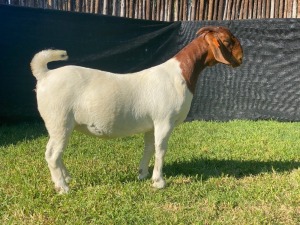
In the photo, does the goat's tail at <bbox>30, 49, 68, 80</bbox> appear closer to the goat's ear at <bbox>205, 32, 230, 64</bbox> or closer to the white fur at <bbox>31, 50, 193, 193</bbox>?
the white fur at <bbox>31, 50, 193, 193</bbox>

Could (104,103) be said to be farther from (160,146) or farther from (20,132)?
(20,132)

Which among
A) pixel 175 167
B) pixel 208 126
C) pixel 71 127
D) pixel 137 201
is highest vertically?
pixel 71 127

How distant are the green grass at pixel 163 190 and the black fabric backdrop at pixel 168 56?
115 cm

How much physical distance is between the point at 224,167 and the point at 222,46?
4.92 ft

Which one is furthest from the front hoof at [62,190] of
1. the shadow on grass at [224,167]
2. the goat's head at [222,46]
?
the goat's head at [222,46]

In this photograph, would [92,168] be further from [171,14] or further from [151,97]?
[171,14]

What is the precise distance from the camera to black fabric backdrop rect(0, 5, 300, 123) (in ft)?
22.2

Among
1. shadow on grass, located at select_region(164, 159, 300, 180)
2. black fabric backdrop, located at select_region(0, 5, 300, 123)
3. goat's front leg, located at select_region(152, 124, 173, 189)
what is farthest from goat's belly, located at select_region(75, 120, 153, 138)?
black fabric backdrop, located at select_region(0, 5, 300, 123)

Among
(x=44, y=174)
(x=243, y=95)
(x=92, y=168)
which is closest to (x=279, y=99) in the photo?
(x=243, y=95)

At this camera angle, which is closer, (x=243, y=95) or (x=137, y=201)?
(x=137, y=201)

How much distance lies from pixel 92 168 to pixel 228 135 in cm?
275

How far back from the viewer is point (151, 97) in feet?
12.0

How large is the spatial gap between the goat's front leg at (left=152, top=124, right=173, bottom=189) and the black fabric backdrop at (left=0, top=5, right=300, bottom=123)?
3.64m

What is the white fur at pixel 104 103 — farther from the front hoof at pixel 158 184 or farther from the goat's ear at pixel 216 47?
the goat's ear at pixel 216 47
